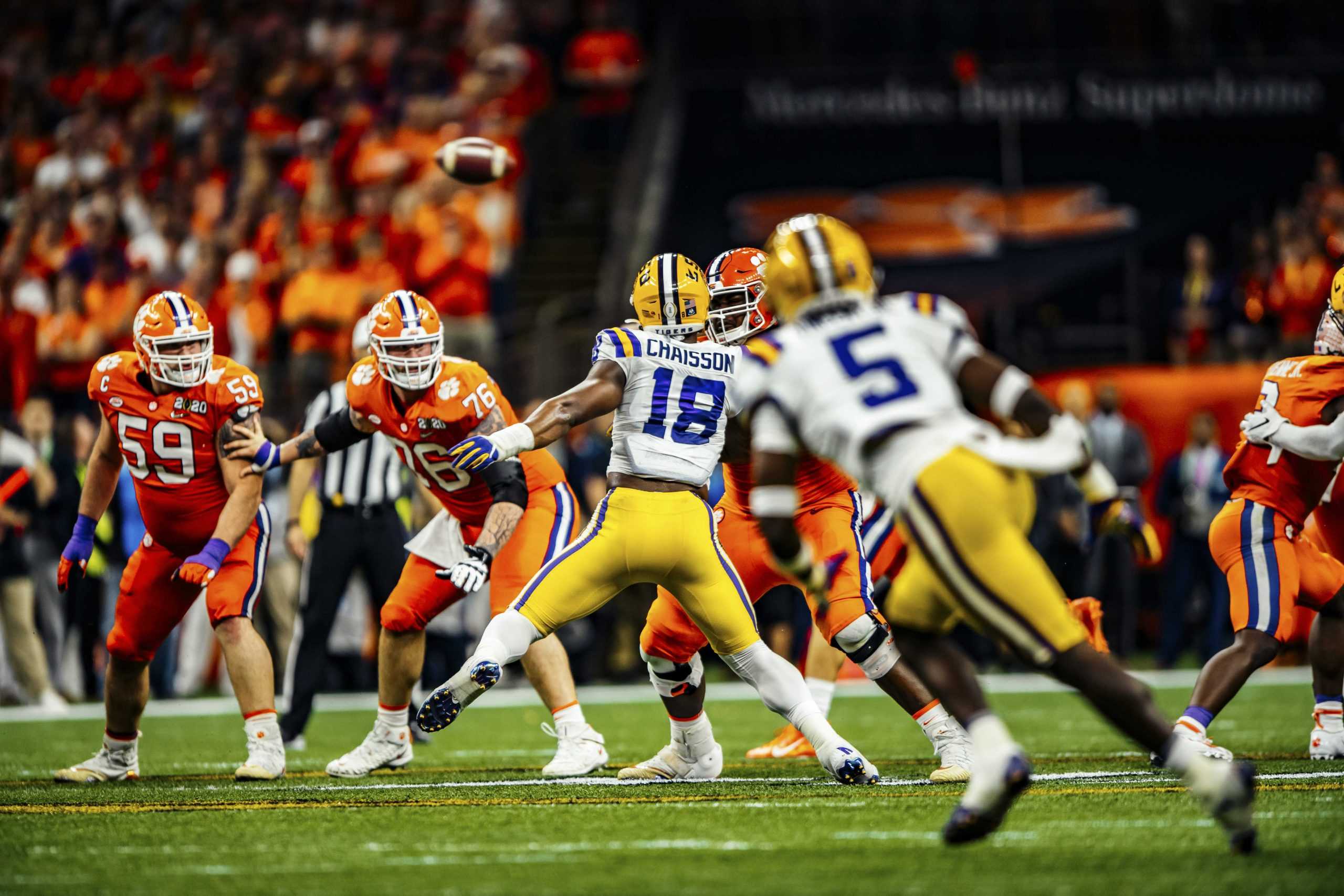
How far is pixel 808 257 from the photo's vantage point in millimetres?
4867

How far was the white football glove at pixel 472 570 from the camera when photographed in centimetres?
620

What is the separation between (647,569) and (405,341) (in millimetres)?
1514

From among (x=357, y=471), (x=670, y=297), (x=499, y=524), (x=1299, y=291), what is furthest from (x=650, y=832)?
(x=1299, y=291)

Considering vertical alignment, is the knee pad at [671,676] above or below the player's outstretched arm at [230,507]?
below

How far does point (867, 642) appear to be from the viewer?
6590 mm

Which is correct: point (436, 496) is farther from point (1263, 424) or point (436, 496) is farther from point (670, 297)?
point (1263, 424)

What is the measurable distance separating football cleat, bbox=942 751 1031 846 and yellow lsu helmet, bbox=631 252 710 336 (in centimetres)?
254

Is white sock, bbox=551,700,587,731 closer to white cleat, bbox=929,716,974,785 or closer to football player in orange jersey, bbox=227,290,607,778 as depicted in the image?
football player in orange jersey, bbox=227,290,607,778

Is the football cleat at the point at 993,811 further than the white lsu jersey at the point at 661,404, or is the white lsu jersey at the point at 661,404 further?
the white lsu jersey at the point at 661,404

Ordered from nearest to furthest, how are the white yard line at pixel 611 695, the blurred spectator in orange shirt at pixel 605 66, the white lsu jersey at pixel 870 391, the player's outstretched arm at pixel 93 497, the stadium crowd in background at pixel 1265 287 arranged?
the white lsu jersey at pixel 870 391 < the player's outstretched arm at pixel 93 497 < the white yard line at pixel 611 695 < the stadium crowd in background at pixel 1265 287 < the blurred spectator in orange shirt at pixel 605 66

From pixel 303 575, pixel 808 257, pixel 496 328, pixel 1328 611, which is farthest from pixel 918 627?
pixel 496 328

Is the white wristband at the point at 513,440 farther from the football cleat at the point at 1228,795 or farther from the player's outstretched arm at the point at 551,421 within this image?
the football cleat at the point at 1228,795

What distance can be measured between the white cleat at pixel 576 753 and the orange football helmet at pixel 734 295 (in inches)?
69.3

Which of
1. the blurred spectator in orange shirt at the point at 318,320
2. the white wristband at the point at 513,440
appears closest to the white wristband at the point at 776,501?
the white wristband at the point at 513,440
